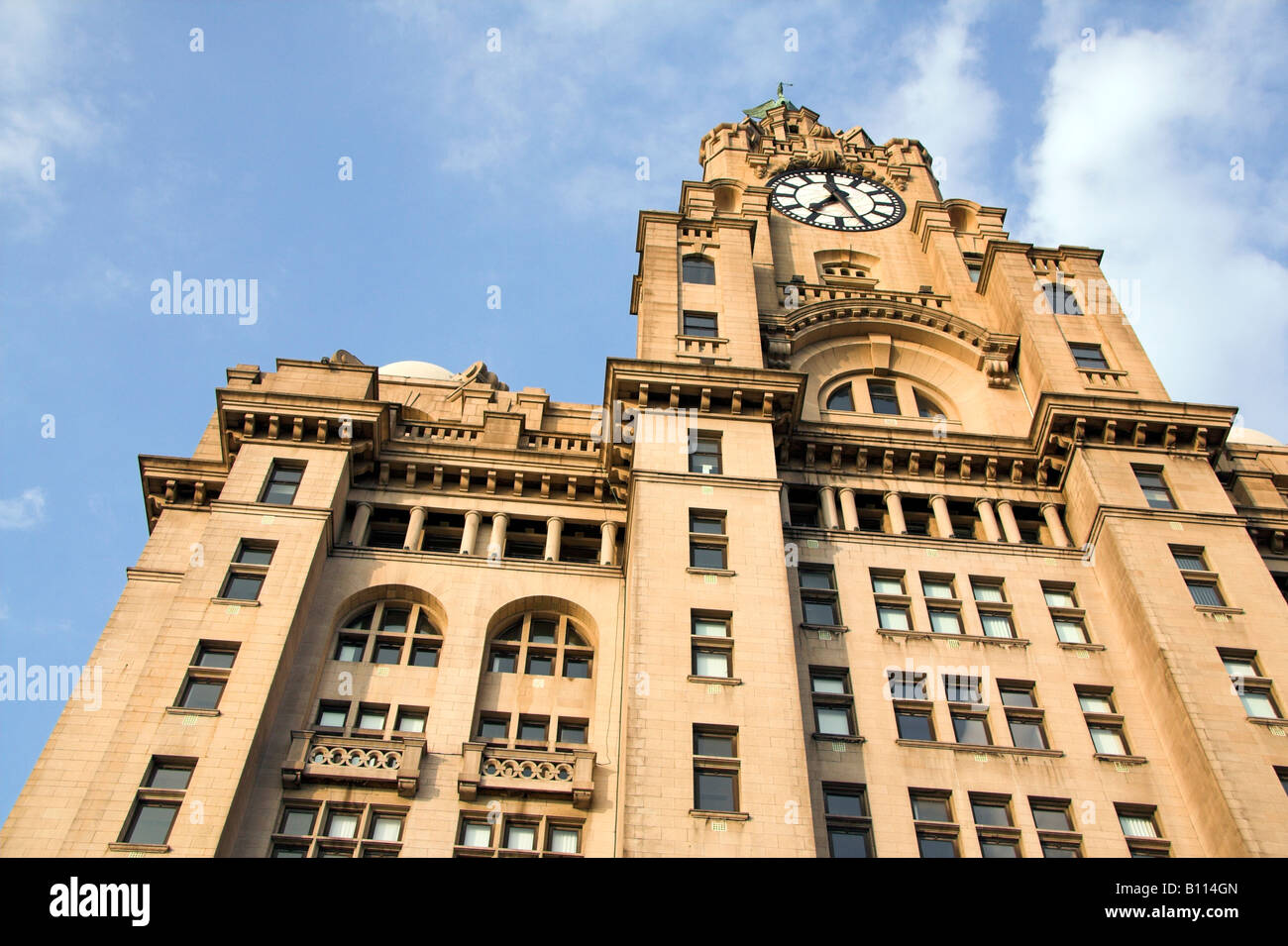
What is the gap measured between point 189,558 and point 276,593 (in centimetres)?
482

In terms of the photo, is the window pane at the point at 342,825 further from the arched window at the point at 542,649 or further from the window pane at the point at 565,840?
the arched window at the point at 542,649

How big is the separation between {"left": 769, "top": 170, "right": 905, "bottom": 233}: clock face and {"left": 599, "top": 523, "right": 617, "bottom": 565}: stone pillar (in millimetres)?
22104

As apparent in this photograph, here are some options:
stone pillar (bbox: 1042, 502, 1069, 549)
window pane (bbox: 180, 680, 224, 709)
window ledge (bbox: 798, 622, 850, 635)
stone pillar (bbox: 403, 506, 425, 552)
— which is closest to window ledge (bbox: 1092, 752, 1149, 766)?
window ledge (bbox: 798, 622, 850, 635)

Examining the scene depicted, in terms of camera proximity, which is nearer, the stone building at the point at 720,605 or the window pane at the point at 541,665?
the stone building at the point at 720,605

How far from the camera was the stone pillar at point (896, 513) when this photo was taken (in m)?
41.2

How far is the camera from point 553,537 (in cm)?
4147

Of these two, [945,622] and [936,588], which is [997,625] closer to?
[945,622]

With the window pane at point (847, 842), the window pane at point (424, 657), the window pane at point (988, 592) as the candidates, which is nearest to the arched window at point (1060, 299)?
the window pane at point (988, 592)

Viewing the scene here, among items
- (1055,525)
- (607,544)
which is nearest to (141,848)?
(607,544)

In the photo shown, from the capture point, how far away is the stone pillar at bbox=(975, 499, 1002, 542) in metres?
41.3

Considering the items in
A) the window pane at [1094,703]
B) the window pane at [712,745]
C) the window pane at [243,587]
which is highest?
the window pane at [243,587]

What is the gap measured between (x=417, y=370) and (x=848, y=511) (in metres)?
19.5

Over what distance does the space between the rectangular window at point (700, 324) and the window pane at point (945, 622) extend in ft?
42.0

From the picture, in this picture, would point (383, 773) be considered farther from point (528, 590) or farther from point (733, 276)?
point (733, 276)
